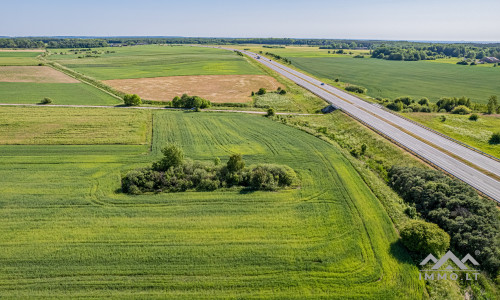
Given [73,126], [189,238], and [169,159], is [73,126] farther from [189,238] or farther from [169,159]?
[189,238]

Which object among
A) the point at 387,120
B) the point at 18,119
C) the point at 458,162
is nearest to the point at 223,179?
the point at 458,162

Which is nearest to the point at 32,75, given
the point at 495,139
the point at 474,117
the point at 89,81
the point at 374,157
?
the point at 89,81

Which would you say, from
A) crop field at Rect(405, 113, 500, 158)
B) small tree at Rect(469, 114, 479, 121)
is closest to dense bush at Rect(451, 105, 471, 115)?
crop field at Rect(405, 113, 500, 158)

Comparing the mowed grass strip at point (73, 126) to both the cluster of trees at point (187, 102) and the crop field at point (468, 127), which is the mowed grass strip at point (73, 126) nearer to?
the cluster of trees at point (187, 102)

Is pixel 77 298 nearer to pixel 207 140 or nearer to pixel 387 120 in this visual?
pixel 207 140

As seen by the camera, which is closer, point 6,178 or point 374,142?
point 6,178

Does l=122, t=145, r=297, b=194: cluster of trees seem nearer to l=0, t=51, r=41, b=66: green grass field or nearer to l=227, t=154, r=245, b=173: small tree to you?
l=227, t=154, r=245, b=173: small tree

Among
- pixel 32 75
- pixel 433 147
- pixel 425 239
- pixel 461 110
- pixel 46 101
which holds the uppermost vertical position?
pixel 32 75

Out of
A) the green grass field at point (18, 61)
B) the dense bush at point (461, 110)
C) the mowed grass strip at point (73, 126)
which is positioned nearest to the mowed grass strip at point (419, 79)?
the dense bush at point (461, 110)
